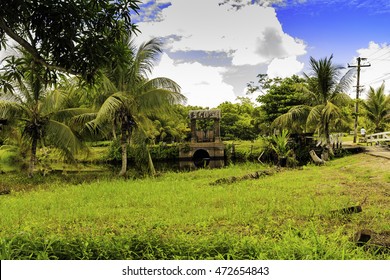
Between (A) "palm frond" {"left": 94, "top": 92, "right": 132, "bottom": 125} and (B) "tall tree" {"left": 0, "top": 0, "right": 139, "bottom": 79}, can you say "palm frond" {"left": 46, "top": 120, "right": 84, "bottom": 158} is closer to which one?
(A) "palm frond" {"left": 94, "top": 92, "right": 132, "bottom": 125}

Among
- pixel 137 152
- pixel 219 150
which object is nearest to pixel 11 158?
pixel 137 152

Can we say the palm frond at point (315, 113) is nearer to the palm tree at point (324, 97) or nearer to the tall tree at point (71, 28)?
the palm tree at point (324, 97)

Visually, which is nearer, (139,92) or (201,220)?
(201,220)

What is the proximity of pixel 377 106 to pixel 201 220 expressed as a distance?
10.3 m

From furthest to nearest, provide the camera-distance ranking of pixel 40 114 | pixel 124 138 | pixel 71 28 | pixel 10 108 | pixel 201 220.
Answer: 1. pixel 124 138
2. pixel 40 114
3. pixel 10 108
4. pixel 201 220
5. pixel 71 28

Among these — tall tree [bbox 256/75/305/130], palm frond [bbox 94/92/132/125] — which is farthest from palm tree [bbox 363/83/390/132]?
palm frond [bbox 94/92/132/125]

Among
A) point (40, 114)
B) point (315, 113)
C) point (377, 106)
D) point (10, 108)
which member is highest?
point (377, 106)

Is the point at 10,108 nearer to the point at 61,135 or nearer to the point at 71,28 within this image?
the point at 61,135

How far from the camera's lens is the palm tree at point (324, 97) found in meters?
11.0

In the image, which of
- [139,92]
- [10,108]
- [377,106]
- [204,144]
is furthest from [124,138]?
[377,106]

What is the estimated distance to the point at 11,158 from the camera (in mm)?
13891

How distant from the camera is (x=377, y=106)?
1181cm

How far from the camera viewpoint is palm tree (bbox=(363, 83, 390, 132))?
1127cm
